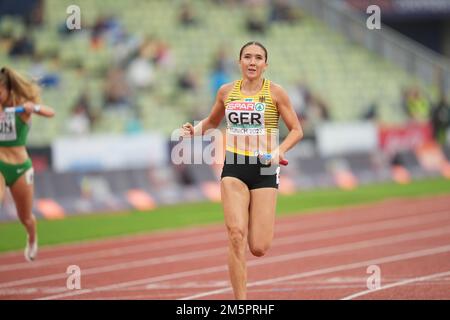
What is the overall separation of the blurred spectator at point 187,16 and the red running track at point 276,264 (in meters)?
11.0

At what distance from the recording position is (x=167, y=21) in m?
28.8

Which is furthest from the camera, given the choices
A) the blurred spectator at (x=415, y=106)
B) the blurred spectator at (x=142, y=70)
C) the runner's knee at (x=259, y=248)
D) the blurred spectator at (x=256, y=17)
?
the blurred spectator at (x=256, y=17)

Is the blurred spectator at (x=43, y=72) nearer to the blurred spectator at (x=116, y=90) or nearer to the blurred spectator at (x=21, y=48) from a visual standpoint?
the blurred spectator at (x=21, y=48)

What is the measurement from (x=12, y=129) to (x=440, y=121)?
19.6 m

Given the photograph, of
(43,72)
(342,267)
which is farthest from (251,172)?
(43,72)

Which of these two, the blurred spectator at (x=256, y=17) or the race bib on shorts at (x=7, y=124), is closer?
the race bib on shorts at (x=7, y=124)

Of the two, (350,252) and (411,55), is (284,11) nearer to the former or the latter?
(411,55)

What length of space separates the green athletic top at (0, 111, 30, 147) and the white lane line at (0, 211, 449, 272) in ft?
8.48

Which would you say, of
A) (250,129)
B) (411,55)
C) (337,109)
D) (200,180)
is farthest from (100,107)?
(250,129)

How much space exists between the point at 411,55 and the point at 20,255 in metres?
20.2

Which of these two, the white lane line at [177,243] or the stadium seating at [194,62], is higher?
the stadium seating at [194,62]

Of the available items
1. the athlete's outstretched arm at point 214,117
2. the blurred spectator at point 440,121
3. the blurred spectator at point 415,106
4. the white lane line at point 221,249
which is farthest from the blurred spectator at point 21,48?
the athlete's outstretched arm at point 214,117

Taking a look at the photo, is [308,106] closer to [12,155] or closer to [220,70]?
[220,70]

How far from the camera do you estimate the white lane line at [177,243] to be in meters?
14.0
